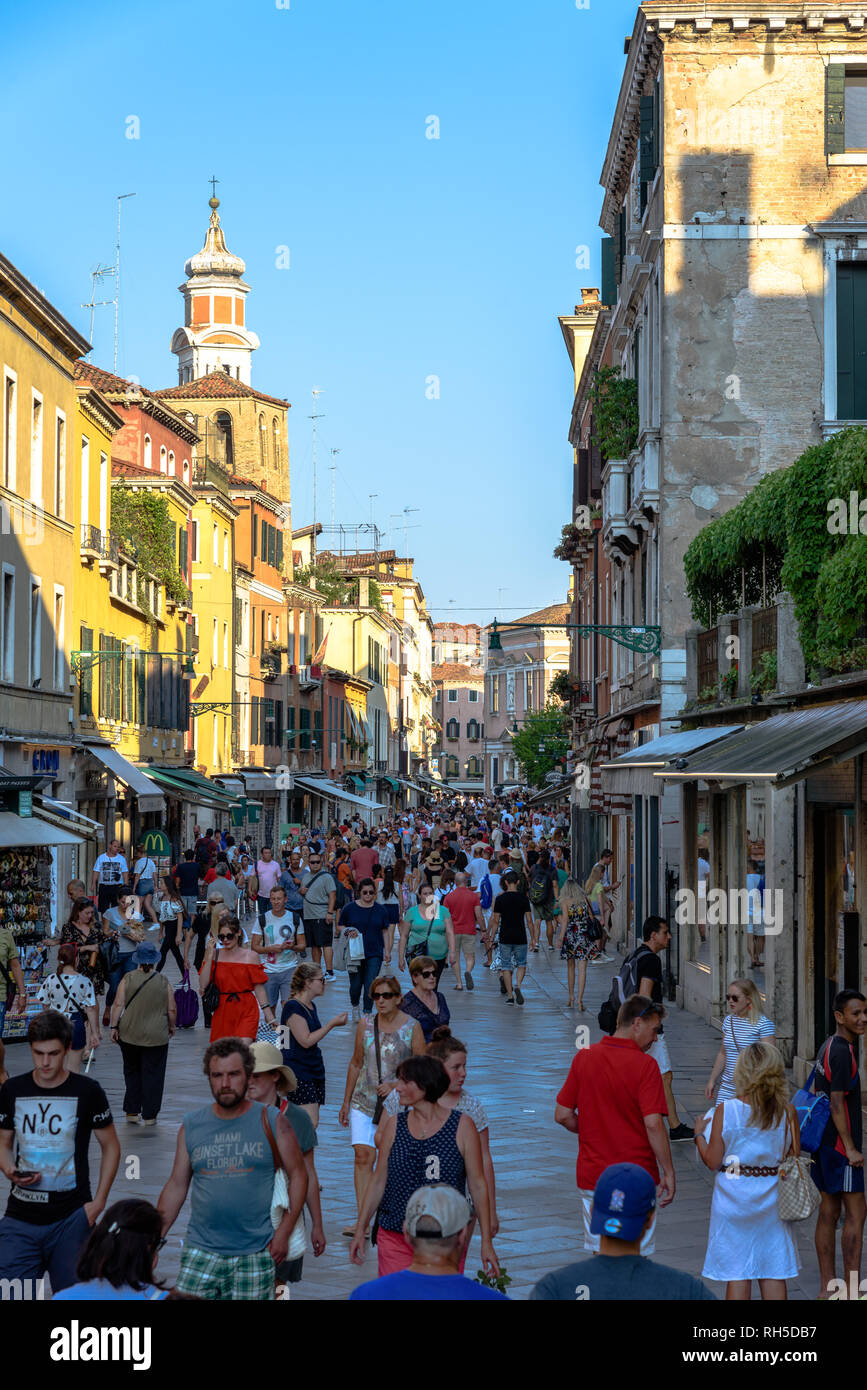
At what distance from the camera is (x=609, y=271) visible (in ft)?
106

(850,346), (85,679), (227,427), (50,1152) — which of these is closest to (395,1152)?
(50,1152)

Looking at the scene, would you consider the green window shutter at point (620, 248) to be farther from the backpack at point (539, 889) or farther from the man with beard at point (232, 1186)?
the man with beard at point (232, 1186)

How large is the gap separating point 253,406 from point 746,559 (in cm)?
5721

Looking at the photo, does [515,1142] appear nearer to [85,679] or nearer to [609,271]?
[85,679]

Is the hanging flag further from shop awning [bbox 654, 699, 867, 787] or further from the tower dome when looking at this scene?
shop awning [bbox 654, 699, 867, 787]

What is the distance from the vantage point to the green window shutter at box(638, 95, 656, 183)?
2469 cm

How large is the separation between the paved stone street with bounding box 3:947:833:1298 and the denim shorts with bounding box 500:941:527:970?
51cm

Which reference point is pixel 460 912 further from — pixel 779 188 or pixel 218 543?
pixel 218 543

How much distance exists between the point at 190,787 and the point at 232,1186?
32750 mm

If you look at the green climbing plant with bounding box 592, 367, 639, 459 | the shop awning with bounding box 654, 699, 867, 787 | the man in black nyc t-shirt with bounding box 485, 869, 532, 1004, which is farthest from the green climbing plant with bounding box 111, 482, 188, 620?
the shop awning with bounding box 654, 699, 867, 787

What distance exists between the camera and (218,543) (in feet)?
171

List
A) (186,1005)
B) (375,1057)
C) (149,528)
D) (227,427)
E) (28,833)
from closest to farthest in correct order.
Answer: (375,1057) < (186,1005) < (28,833) < (149,528) < (227,427)

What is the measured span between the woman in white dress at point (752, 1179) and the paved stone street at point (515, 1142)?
21.7 inches

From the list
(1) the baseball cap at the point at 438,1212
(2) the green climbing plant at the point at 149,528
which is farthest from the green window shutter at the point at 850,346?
(1) the baseball cap at the point at 438,1212
